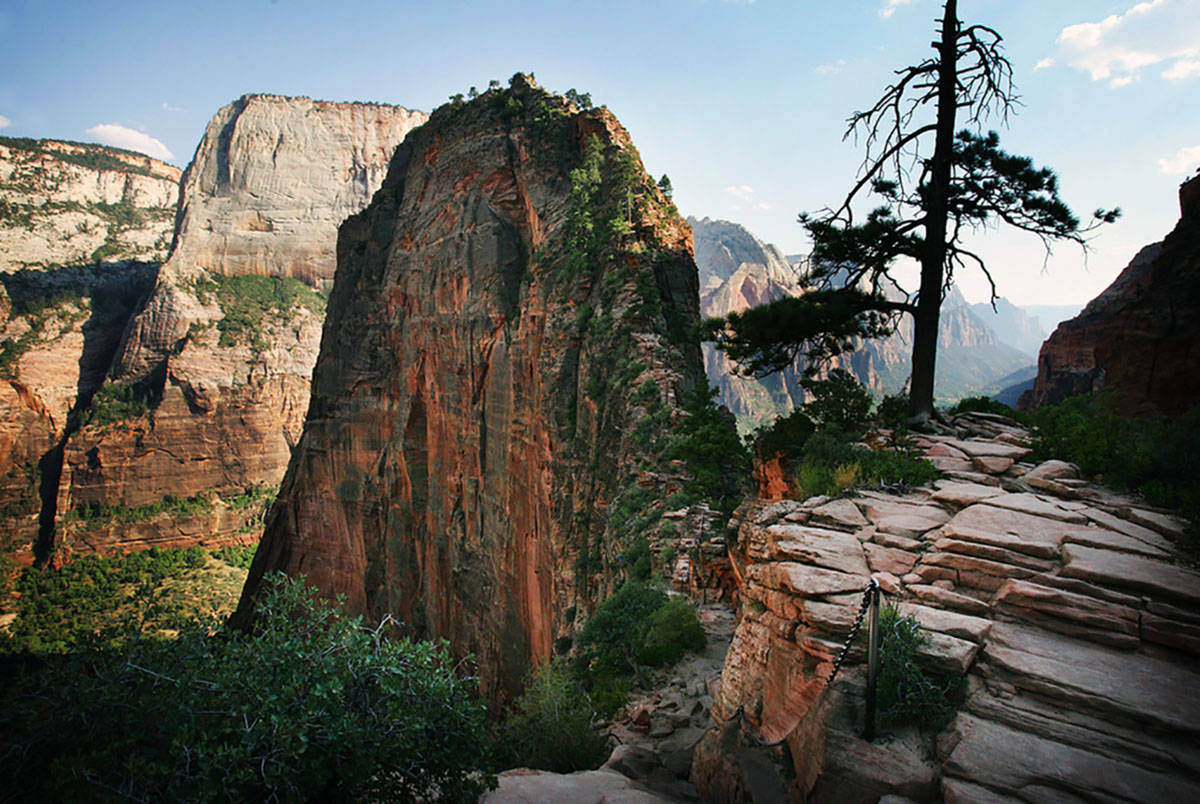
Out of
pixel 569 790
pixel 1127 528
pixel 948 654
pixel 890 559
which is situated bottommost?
pixel 569 790

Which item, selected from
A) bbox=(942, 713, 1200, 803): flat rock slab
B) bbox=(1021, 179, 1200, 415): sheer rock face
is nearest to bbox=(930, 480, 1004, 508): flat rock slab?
bbox=(942, 713, 1200, 803): flat rock slab

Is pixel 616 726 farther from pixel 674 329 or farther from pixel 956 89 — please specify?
pixel 674 329

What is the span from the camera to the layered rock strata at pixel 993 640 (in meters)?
3.46

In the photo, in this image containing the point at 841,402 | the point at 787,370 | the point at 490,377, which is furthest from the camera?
the point at 787,370

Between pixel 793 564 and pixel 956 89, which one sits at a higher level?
pixel 956 89

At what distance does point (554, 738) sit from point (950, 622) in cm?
531

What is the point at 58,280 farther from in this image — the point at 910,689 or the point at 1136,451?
the point at 1136,451

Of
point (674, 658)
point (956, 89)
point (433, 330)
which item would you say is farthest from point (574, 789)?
point (433, 330)

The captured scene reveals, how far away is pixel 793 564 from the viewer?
18.8 feet

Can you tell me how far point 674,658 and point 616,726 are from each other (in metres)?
1.71

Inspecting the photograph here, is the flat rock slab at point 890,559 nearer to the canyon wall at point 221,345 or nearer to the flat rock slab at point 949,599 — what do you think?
the flat rock slab at point 949,599

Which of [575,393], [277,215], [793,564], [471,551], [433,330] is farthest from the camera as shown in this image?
[277,215]

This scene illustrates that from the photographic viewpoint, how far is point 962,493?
6.67m

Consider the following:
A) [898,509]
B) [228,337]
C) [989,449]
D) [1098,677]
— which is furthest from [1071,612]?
[228,337]
